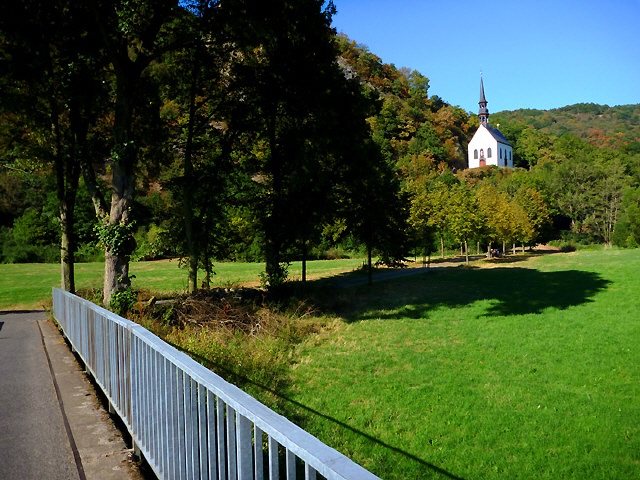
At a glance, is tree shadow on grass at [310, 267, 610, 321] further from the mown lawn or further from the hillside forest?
the hillside forest

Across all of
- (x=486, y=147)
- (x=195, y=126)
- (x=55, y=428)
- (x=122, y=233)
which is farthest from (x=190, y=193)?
(x=486, y=147)

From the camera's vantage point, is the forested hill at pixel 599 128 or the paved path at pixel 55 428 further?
the forested hill at pixel 599 128

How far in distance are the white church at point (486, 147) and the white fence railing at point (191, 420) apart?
134499 mm

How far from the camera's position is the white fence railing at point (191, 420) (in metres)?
2.03

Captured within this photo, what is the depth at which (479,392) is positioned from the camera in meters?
8.79

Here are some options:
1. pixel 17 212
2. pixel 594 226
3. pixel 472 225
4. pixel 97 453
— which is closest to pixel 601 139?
pixel 594 226

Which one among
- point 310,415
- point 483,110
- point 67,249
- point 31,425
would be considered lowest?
point 310,415

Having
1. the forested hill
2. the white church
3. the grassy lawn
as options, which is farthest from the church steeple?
the grassy lawn

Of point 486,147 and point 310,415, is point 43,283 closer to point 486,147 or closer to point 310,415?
point 310,415

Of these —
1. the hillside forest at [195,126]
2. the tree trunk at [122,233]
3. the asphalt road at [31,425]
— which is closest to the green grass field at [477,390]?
the asphalt road at [31,425]

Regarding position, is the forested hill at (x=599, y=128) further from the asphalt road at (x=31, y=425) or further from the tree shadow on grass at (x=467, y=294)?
the asphalt road at (x=31, y=425)

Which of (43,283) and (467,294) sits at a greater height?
(43,283)

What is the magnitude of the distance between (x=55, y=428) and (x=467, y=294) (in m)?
20.9

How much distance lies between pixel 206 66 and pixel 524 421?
1605 cm
